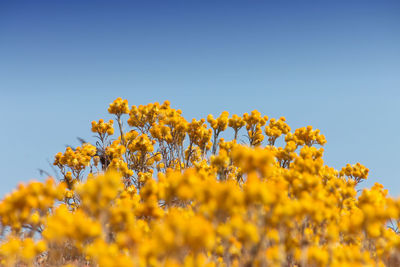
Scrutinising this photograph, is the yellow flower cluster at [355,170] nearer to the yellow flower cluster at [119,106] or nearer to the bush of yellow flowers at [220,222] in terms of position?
the bush of yellow flowers at [220,222]

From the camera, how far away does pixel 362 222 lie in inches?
117

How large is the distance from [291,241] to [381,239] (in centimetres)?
109

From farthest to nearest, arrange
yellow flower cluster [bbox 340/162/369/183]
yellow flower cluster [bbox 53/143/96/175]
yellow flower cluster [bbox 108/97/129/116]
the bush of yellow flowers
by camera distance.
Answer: yellow flower cluster [bbox 108/97/129/116]
yellow flower cluster [bbox 53/143/96/175]
yellow flower cluster [bbox 340/162/369/183]
the bush of yellow flowers

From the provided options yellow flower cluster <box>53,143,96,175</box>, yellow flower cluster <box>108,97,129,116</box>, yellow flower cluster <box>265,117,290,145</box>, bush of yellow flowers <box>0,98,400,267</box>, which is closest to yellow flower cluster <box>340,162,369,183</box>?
bush of yellow flowers <box>0,98,400,267</box>

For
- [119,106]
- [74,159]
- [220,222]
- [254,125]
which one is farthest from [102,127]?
[220,222]

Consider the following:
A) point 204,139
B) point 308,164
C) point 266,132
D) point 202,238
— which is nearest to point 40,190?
point 202,238

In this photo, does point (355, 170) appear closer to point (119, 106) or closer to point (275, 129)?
point (275, 129)

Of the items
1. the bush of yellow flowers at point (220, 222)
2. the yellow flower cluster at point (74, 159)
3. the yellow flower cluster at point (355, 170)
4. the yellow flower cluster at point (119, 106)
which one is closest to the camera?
the bush of yellow flowers at point (220, 222)

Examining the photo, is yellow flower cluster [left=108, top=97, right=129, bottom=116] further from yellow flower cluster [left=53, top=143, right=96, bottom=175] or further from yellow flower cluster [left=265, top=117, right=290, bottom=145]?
yellow flower cluster [left=265, top=117, right=290, bottom=145]

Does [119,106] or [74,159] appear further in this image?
[119,106]

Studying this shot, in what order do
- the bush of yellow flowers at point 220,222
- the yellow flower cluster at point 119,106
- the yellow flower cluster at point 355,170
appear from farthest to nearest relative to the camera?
the yellow flower cluster at point 119,106
the yellow flower cluster at point 355,170
the bush of yellow flowers at point 220,222

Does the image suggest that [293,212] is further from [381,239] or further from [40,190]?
[40,190]

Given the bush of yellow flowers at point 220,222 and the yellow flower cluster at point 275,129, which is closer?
the bush of yellow flowers at point 220,222

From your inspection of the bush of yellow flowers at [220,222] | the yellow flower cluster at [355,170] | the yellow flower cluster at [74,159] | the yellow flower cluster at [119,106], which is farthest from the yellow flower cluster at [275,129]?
the yellow flower cluster at [74,159]
